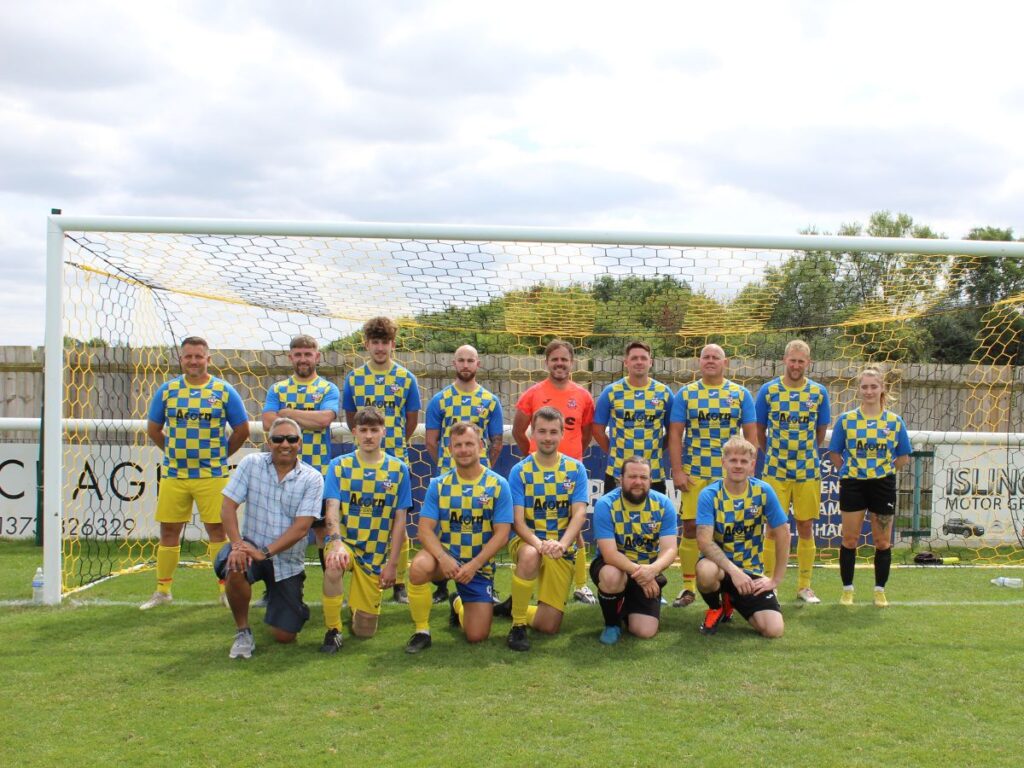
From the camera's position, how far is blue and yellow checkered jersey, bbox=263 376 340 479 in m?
5.21

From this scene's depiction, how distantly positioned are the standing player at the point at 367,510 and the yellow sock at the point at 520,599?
2.07ft

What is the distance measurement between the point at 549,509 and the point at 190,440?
7.43 ft

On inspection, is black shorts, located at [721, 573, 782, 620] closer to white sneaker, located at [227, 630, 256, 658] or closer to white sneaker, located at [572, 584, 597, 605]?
white sneaker, located at [572, 584, 597, 605]

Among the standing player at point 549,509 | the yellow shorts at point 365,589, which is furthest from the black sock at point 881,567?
the yellow shorts at point 365,589

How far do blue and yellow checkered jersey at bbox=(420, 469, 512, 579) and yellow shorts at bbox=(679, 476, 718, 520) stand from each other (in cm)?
143

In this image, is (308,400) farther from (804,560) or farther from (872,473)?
(872,473)

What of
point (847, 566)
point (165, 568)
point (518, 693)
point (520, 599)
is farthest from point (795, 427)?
point (165, 568)

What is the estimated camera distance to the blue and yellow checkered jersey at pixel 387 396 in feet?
17.2

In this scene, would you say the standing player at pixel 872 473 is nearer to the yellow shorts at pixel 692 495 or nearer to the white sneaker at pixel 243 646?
the yellow shorts at pixel 692 495

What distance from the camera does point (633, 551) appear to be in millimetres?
4574

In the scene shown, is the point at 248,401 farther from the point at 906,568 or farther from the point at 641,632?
the point at 906,568

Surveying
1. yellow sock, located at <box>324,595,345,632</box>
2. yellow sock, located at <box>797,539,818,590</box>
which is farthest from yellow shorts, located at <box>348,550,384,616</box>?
yellow sock, located at <box>797,539,818,590</box>

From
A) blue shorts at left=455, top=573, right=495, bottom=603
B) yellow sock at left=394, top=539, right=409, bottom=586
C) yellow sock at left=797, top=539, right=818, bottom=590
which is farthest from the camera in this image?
yellow sock at left=797, top=539, right=818, bottom=590

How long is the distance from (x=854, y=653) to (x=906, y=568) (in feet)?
9.12
